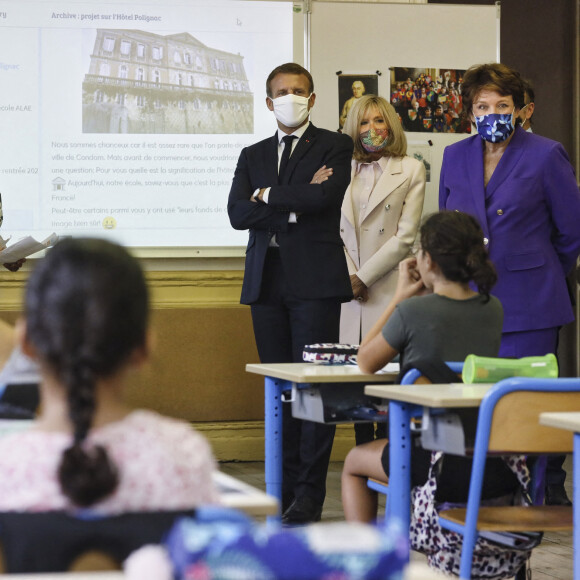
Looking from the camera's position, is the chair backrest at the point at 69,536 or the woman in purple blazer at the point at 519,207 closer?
the chair backrest at the point at 69,536

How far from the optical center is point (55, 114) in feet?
17.3

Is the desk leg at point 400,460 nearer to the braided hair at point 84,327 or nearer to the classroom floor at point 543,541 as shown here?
the classroom floor at point 543,541

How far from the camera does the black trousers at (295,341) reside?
3980mm

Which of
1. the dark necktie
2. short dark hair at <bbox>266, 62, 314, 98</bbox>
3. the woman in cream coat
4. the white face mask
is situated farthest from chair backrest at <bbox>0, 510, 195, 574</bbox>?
the woman in cream coat

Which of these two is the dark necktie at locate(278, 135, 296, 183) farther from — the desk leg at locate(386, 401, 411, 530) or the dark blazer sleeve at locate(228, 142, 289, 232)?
the desk leg at locate(386, 401, 411, 530)

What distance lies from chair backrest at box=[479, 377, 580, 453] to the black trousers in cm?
175

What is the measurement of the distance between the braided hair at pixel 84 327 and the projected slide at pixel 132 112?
4239 mm

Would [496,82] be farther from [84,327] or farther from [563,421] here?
[84,327]

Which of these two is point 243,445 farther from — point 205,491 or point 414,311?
point 205,491

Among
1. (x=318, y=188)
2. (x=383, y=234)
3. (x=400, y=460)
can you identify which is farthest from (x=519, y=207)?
(x=400, y=460)

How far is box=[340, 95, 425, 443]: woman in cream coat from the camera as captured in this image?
479 centimetres

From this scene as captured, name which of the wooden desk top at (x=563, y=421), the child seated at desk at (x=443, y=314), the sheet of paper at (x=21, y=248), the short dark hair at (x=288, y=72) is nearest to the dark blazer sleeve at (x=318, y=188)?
the short dark hair at (x=288, y=72)

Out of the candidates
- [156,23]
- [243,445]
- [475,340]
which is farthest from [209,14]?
[475,340]

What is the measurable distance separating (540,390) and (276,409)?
51.2 inches
